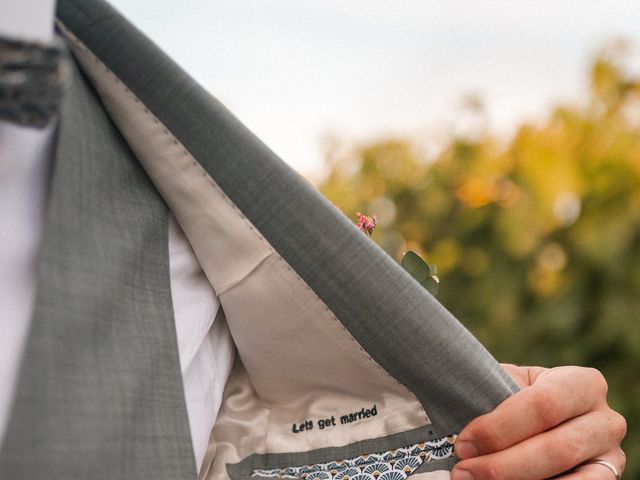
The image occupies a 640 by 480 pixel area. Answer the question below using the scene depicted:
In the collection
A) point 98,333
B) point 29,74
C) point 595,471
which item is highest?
point 29,74

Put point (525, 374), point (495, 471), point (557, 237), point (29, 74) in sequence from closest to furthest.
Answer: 1. point (29, 74)
2. point (495, 471)
3. point (525, 374)
4. point (557, 237)

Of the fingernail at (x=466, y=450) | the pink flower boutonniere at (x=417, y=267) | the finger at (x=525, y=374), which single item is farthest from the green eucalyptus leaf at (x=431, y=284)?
the fingernail at (x=466, y=450)

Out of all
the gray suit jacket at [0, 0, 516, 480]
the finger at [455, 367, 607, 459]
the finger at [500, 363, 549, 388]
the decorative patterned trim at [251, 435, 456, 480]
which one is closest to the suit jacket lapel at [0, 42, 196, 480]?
the gray suit jacket at [0, 0, 516, 480]

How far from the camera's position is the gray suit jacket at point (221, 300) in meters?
0.48

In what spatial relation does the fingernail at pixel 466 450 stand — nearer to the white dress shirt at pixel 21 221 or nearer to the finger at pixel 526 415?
the finger at pixel 526 415

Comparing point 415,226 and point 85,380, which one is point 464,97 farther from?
point 85,380

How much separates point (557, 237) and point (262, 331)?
1.24 meters

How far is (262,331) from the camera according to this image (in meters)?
0.63

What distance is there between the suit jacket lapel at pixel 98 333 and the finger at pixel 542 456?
0.27 m

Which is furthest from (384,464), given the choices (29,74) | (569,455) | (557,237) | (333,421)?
(557,237)

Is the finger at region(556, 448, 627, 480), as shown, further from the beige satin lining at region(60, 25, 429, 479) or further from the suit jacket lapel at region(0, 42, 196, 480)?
the suit jacket lapel at region(0, 42, 196, 480)

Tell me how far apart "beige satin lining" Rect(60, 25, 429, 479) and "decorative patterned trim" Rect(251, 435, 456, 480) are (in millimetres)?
20

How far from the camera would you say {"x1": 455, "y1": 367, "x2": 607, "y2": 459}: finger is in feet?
1.87

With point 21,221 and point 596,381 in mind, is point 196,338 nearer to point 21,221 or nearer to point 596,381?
point 21,221
